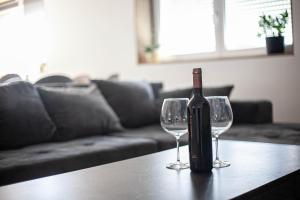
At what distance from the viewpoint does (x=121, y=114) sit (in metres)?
3.15

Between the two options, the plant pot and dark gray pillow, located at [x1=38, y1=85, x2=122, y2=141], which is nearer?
dark gray pillow, located at [x1=38, y1=85, x2=122, y2=141]

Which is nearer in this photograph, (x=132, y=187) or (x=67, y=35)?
(x=132, y=187)

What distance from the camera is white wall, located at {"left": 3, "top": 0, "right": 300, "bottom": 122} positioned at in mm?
3338

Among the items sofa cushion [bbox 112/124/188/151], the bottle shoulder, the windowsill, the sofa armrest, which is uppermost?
the windowsill

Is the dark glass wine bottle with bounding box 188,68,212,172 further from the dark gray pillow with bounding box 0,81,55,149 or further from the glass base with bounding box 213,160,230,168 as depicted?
the dark gray pillow with bounding box 0,81,55,149

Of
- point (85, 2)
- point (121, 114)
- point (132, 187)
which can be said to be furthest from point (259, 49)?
point (132, 187)

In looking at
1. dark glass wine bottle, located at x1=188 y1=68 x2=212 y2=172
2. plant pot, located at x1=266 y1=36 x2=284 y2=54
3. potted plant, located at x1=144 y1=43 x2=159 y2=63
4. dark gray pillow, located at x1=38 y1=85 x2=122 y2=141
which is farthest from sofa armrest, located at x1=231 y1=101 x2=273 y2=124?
dark glass wine bottle, located at x1=188 y1=68 x2=212 y2=172

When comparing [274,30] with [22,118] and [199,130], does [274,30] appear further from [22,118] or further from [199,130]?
[199,130]

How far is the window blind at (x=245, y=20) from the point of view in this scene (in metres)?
3.50

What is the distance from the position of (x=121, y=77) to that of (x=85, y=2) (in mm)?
985

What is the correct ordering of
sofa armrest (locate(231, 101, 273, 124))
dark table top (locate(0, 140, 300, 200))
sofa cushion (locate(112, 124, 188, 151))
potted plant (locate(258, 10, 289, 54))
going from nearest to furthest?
dark table top (locate(0, 140, 300, 200)), sofa cushion (locate(112, 124, 188, 151)), sofa armrest (locate(231, 101, 273, 124)), potted plant (locate(258, 10, 289, 54))

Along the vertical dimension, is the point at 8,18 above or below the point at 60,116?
above

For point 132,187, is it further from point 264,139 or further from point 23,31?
point 23,31

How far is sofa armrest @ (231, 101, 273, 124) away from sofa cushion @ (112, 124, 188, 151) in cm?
57
